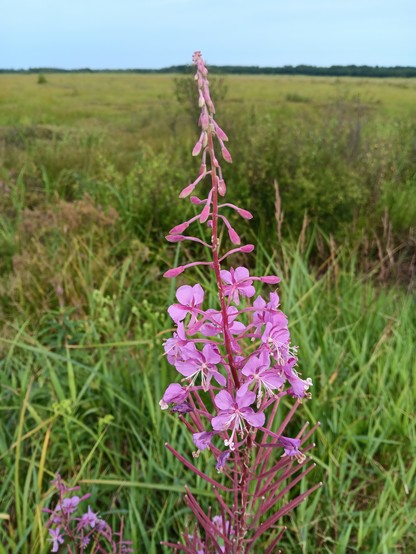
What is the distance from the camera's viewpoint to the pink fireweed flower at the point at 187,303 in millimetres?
991

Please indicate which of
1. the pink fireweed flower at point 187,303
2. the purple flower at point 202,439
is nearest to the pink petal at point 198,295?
the pink fireweed flower at point 187,303

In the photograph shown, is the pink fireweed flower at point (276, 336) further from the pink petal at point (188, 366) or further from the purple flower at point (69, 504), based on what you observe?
the purple flower at point (69, 504)

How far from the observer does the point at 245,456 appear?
1.08 m

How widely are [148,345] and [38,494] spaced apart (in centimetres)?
104

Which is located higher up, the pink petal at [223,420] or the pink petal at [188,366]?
the pink petal at [188,366]

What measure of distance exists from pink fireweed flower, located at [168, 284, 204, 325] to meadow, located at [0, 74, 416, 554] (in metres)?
1.13

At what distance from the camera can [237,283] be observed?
99 centimetres

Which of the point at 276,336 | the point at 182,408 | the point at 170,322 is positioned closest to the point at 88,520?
the point at 182,408

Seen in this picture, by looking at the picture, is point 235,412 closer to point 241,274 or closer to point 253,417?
point 253,417

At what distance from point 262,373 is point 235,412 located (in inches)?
3.2

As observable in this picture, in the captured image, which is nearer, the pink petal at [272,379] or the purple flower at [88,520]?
the pink petal at [272,379]

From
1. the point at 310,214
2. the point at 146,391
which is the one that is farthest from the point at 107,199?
the point at 146,391

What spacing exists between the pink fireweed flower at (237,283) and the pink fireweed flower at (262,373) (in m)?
0.11

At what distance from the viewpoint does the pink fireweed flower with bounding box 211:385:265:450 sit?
3.08 ft
